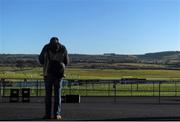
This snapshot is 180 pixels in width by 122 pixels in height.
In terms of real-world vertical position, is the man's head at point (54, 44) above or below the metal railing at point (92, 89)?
above

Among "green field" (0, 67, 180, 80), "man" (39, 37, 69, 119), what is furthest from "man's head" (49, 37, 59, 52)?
"green field" (0, 67, 180, 80)

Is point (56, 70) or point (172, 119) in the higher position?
point (56, 70)

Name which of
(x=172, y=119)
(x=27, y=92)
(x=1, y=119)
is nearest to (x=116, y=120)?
(x=172, y=119)

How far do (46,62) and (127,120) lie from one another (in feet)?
7.94

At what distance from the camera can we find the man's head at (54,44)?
13461 mm

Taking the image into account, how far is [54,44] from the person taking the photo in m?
13.5

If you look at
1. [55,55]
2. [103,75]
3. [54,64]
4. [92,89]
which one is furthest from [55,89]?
[103,75]

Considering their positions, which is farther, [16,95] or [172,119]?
[16,95]

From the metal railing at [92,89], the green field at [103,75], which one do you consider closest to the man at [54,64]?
the metal railing at [92,89]

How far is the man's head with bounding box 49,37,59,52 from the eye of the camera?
13.5 m

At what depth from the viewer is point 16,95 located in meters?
24.9

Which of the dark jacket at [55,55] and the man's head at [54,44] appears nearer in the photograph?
the man's head at [54,44]

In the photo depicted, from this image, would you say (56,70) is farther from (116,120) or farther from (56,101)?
(116,120)

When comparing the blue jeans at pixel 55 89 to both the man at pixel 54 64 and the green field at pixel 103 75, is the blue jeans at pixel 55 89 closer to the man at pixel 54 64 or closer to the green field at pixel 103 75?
the man at pixel 54 64
